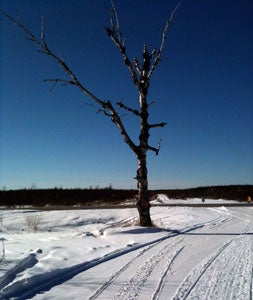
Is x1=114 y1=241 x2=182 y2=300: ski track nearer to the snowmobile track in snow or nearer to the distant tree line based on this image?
the snowmobile track in snow

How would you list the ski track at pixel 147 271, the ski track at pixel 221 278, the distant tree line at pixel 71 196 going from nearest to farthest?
the ski track at pixel 221 278 < the ski track at pixel 147 271 < the distant tree line at pixel 71 196

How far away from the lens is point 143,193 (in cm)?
1228

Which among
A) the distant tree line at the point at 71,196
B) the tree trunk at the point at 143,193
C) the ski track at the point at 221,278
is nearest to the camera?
the ski track at the point at 221,278

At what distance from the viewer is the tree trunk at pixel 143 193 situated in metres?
12.1

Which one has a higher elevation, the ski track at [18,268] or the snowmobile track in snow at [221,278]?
the ski track at [18,268]

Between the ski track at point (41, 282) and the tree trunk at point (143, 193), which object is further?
the tree trunk at point (143, 193)

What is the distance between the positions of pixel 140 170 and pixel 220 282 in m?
7.21

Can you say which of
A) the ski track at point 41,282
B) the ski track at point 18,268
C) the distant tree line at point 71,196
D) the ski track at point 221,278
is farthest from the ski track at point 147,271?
the distant tree line at point 71,196

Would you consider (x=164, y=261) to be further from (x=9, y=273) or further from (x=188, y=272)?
(x=9, y=273)

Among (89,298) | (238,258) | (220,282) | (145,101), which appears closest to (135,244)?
(238,258)

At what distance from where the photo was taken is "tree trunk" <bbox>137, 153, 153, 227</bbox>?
12.1 metres

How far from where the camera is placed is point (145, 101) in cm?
1277

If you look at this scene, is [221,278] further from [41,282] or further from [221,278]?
[41,282]

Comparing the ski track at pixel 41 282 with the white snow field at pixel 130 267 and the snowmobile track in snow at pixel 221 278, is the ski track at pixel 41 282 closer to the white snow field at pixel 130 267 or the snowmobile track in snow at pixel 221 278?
the white snow field at pixel 130 267
